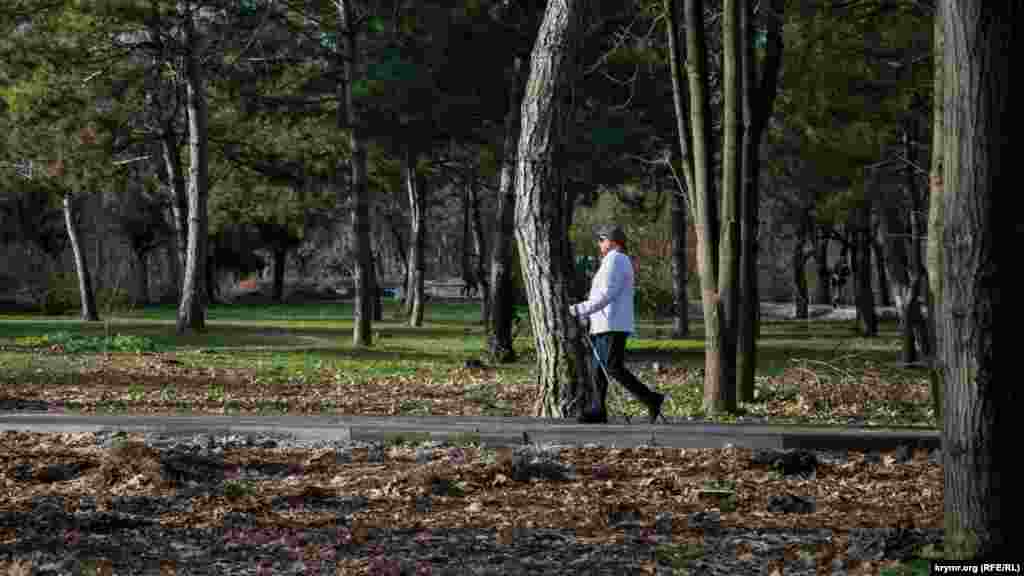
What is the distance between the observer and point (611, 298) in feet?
38.5

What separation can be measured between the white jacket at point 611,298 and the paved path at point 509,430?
898 mm

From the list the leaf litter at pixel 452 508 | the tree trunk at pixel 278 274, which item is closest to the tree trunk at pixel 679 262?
the leaf litter at pixel 452 508

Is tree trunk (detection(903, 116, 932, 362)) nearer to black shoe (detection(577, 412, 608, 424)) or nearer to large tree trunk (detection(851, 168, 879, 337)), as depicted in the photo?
large tree trunk (detection(851, 168, 879, 337))

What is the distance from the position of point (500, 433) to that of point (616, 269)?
1.80 metres

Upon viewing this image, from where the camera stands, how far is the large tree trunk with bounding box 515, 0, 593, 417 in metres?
12.6

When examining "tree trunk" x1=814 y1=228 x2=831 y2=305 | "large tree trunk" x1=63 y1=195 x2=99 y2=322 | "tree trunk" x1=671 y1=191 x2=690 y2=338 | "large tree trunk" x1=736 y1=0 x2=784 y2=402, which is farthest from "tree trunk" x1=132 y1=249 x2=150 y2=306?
"large tree trunk" x1=736 y1=0 x2=784 y2=402

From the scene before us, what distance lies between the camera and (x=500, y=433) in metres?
11.2

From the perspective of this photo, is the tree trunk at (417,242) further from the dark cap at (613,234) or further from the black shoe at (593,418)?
the black shoe at (593,418)

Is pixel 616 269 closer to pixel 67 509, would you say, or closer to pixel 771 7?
pixel 67 509

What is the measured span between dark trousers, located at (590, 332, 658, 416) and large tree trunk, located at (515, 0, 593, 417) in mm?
653

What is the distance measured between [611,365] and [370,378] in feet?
28.2

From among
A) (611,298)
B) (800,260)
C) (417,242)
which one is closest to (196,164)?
(417,242)

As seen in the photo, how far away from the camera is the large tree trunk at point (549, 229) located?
41.4ft

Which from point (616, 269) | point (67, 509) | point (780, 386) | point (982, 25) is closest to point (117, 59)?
point (780, 386)
